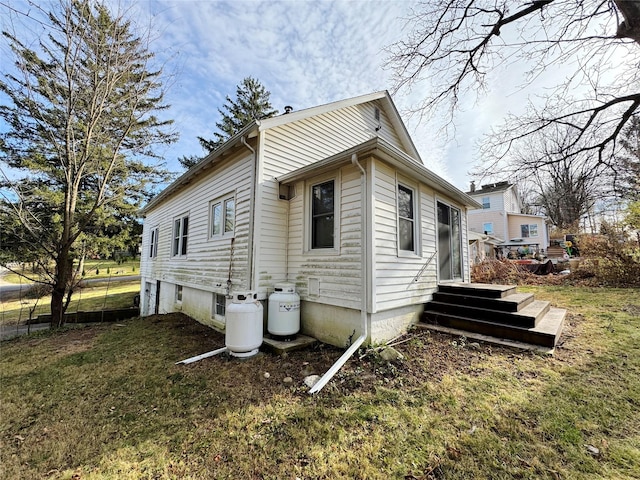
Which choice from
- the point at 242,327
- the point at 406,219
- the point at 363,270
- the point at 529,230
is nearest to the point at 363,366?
the point at 363,270

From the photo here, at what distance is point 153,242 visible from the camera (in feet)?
38.7

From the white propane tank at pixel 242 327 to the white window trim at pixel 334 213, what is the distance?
1.52m

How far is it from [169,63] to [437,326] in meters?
9.38

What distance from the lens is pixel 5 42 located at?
5871 mm

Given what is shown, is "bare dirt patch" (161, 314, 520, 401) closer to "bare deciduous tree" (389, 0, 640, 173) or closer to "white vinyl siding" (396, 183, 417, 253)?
"white vinyl siding" (396, 183, 417, 253)

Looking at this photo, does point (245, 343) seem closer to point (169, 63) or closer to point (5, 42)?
point (169, 63)

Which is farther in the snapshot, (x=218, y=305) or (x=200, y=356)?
(x=218, y=305)

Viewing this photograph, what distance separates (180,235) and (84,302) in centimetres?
1238

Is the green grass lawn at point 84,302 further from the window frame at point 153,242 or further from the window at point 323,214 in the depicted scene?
the window at point 323,214

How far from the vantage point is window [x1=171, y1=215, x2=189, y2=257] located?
8734 mm

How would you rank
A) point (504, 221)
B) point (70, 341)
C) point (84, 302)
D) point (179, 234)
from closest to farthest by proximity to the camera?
point (70, 341) → point (179, 234) → point (84, 302) → point (504, 221)

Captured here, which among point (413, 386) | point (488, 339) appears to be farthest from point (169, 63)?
point (488, 339)

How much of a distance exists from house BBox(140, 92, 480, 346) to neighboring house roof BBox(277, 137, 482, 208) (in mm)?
20

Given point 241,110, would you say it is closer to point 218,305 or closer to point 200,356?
point 218,305
